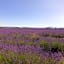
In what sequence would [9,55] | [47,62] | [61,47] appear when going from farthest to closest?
[61,47] → [9,55] → [47,62]

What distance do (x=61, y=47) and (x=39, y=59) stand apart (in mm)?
3433

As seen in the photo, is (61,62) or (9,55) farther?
(9,55)

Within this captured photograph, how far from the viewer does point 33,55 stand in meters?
4.41

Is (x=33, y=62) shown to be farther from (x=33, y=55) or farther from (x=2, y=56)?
(x=2, y=56)

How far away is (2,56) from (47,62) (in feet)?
3.00

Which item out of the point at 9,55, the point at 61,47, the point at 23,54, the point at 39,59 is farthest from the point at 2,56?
the point at 61,47

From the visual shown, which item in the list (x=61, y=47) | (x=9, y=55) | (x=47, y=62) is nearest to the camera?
(x=47, y=62)

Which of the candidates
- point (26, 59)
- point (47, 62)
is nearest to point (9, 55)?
point (26, 59)

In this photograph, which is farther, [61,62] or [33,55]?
[33,55]

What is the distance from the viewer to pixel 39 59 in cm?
412

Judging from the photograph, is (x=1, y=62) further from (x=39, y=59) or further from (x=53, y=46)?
(x=53, y=46)

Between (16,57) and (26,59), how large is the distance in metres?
0.23

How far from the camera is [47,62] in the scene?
4.05 meters

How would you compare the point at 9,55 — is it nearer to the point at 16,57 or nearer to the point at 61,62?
the point at 16,57
